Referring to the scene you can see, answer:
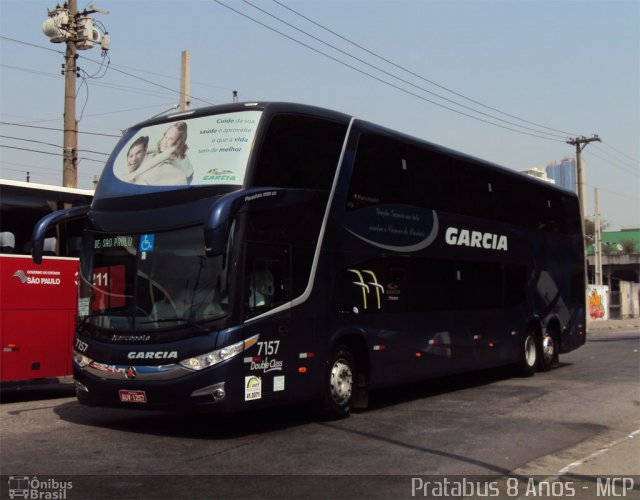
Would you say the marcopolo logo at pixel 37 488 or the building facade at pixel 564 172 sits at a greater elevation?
the building facade at pixel 564 172

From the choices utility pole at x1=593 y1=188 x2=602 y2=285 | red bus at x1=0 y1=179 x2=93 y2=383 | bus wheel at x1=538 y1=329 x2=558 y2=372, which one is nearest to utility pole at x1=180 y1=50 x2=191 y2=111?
red bus at x1=0 y1=179 x2=93 y2=383

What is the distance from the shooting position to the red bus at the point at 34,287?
12125 millimetres

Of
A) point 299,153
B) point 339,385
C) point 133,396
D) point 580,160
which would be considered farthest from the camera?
point 580,160

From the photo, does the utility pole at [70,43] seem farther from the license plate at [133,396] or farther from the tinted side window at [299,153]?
the license plate at [133,396]

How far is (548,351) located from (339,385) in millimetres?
8699

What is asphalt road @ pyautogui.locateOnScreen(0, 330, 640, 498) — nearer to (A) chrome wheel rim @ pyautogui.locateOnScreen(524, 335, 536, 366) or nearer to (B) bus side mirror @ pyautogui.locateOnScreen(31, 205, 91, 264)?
(B) bus side mirror @ pyautogui.locateOnScreen(31, 205, 91, 264)

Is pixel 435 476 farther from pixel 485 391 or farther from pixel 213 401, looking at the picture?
pixel 485 391

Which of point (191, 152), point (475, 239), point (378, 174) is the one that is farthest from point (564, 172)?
point (191, 152)

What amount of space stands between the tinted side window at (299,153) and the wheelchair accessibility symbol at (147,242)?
1.44 meters

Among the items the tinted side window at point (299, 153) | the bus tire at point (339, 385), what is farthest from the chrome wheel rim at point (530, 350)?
the tinted side window at point (299, 153)

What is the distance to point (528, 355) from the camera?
16.4 m

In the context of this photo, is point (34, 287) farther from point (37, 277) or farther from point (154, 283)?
point (154, 283)

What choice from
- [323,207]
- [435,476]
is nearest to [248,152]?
[323,207]

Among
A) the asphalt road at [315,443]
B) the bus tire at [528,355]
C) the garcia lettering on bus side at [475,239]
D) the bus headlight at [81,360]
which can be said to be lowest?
the asphalt road at [315,443]
